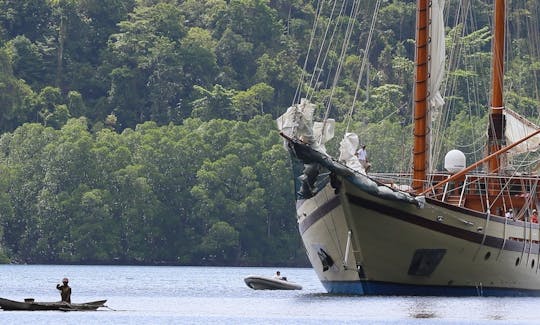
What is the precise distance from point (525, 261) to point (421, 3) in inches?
494

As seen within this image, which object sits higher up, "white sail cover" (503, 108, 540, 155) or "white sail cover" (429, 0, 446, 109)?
"white sail cover" (429, 0, 446, 109)

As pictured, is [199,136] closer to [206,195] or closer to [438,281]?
[206,195]

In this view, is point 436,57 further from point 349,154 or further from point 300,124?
point 300,124

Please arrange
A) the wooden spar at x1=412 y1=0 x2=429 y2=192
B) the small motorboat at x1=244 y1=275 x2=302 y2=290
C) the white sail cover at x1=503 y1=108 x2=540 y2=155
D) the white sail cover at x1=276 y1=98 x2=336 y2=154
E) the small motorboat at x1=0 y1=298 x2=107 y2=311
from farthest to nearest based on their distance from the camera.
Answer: the small motorboat at x1=244 y1=275 x2=302 y2=290 → the white sail cover at x1=503 y1=108 x2=540 y2=155 → the wooden spar at x1=412 y1=0 x2=429 y2=192 → the white sail cover at x1=276 y1=98 x2=336 y2=154 → the small motorboat at x1=0 y1=298 x2=107 y2=311

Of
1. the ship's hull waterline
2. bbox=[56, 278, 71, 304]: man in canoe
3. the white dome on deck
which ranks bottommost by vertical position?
bbox=[56, 278, 71, 304]: man in canoe

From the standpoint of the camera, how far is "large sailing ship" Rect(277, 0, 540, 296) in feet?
278

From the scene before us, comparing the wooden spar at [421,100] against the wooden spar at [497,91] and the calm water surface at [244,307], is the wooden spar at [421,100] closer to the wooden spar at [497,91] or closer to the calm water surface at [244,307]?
the calm water surface at [244,307]

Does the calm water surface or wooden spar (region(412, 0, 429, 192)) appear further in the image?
wooden spar (region(412, 0, 429, 192))

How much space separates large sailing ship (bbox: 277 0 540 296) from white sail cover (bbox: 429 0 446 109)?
0.08m

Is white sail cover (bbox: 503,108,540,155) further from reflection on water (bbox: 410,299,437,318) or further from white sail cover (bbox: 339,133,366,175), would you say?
reflection on water (bbox: 410,299,437,318)

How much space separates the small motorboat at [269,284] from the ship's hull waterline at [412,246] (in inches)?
439

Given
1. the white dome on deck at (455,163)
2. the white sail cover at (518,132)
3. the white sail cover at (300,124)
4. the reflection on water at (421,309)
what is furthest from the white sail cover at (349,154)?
the white sail cover at (518,132)

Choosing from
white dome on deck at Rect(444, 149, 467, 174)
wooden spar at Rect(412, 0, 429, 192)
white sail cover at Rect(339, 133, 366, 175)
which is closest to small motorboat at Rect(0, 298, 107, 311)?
white sail cover at Rect(339, 133, 366, 175)

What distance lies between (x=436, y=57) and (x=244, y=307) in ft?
53.2
